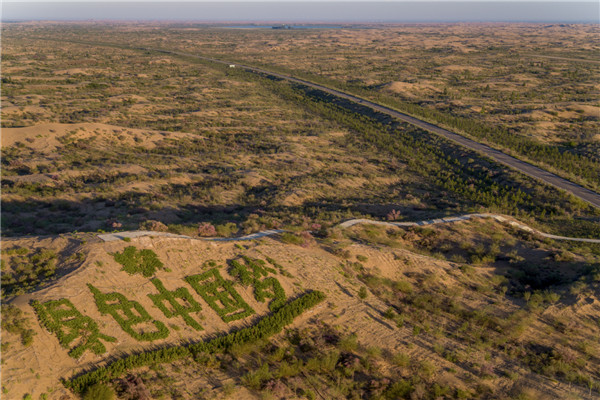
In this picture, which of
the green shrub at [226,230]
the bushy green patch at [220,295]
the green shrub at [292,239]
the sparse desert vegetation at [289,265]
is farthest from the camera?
the green shrub at [226,230]

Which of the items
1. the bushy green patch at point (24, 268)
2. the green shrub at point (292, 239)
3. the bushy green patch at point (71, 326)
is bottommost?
the green shrub at point (292, 239)

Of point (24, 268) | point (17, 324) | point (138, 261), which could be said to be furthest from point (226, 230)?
point (17, 324)

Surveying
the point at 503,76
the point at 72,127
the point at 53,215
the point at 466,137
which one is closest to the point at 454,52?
the point at 503,76

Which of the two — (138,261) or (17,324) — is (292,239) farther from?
(17,324)

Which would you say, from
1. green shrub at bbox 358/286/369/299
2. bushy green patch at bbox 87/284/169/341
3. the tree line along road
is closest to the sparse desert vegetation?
bushy green patch at bbox 87/284/169/341

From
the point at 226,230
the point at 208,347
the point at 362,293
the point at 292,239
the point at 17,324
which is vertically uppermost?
the point at 17,324

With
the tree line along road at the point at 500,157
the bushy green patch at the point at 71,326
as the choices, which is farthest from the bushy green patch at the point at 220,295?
the tree line along road at the point at 500,157

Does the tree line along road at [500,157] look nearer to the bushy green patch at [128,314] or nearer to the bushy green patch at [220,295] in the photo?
the bushy green patch at [220,295]
